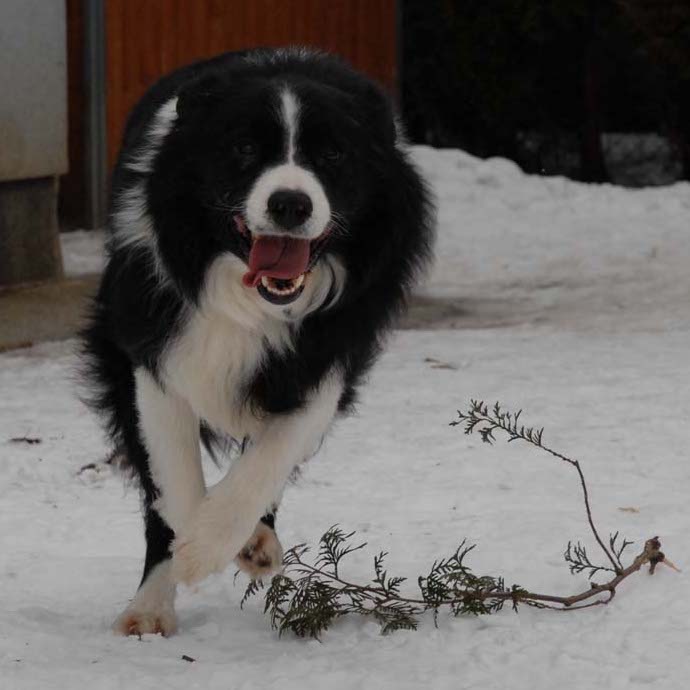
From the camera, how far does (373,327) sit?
3.99 m

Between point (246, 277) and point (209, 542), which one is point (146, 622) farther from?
point (246, 277)

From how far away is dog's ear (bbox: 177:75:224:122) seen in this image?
12.2 feet

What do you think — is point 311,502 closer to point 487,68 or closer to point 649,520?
point 649,520

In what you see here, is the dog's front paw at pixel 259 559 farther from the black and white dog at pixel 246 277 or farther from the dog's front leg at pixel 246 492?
the dog's front leg at pixel 246 492

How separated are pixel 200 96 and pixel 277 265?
1.51 ft

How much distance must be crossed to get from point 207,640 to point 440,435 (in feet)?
6.71

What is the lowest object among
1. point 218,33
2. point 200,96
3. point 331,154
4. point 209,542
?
point 209,542

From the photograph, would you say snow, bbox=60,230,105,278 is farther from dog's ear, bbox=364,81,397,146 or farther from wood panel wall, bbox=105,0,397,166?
dog's ear, bbox=364,81,397,146

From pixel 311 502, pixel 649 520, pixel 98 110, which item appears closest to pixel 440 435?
pixel 311 502

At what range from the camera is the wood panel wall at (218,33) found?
10.3m

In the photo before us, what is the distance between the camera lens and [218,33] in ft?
35.7

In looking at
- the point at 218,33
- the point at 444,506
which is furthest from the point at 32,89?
the point at 444,506

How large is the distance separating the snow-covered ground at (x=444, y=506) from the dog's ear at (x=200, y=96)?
1.29 meters

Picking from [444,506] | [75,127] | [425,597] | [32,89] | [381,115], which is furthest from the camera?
[75,127]
